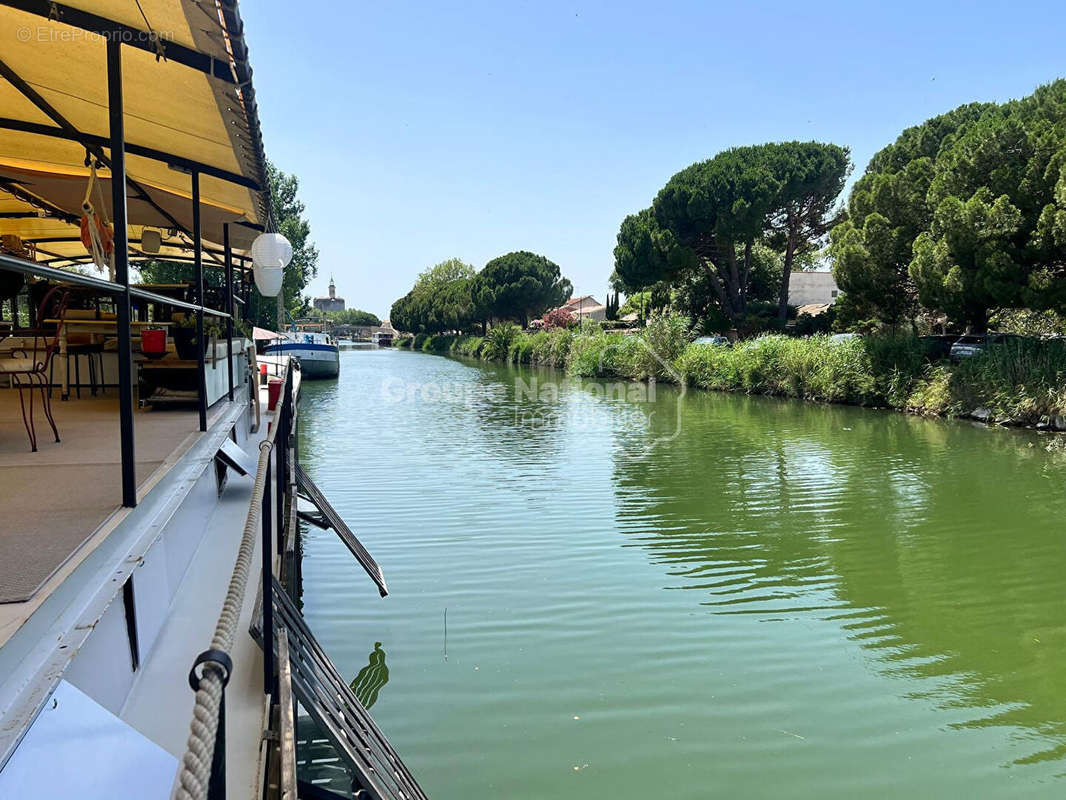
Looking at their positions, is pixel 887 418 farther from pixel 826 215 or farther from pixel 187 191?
pixel 826 215

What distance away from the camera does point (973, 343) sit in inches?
730

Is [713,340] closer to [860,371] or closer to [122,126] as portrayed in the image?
[860,371]

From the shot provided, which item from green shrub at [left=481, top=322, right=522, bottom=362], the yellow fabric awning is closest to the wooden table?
the yellow fabric awning

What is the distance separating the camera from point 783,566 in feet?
22.2

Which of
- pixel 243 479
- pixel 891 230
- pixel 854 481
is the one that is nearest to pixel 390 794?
pixel 243 479

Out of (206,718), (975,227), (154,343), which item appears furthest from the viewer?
(975,227)

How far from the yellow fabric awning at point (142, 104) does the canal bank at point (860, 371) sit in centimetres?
1480

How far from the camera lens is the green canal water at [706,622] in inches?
151

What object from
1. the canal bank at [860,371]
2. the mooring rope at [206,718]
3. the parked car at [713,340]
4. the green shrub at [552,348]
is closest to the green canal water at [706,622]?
the mooring rope at [206,718]

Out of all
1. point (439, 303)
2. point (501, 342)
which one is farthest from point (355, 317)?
point (501, 342)

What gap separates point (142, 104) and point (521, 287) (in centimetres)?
5491

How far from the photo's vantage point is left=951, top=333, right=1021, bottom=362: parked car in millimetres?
17109

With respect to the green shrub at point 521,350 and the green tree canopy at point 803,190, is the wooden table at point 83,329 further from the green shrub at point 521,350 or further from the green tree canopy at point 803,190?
the green shrub at point 521,350

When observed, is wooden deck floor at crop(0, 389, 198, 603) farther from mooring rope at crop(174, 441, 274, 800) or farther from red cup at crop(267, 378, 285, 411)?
red cup at crop(267, 378, 285, 411)
